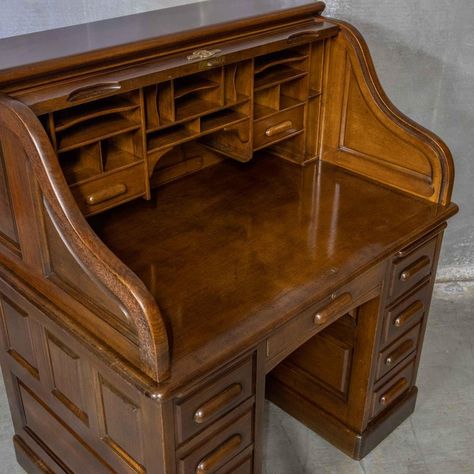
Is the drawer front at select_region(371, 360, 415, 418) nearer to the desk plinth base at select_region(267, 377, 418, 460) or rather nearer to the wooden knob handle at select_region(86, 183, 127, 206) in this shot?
the desk plinth base at select_region(267, 377, 418, 460)

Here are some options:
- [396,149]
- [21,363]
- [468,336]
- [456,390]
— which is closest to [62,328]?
[21,363]

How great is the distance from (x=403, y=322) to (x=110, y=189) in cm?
110

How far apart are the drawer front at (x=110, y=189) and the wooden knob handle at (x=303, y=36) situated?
62 centimetres

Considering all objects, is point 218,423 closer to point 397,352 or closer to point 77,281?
point 77,281

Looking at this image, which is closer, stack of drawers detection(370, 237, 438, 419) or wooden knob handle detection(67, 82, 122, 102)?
wooden knob handle detection(67, 82, 122, 102)

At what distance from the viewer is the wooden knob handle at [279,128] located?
2228mm

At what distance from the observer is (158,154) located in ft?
6.28

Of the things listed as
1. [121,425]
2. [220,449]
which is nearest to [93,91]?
[121,425]

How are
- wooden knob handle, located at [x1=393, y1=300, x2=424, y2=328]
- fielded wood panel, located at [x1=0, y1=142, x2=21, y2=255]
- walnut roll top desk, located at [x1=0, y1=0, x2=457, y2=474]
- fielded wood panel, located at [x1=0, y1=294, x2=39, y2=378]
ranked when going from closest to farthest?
walnut roll top desk, located at [x1=0, y1=0, x2=457, y2=474]
fielded wood panel, located at [x1=0, y1=142, x2=21, y2=255]
fielded wood panel, located at [x1=0, y1=294, x2=39, y2=378]
wooden knob handle, located at [x1=393, y1=300, x2=424, y2=328]

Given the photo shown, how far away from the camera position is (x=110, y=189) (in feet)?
6.02

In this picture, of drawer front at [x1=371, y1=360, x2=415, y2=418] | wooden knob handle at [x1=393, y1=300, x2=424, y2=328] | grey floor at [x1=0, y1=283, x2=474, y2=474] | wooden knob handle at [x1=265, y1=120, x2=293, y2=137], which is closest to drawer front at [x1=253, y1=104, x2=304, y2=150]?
wooden knob handle at [x1=265, y1=120, x2=293, y2=137]

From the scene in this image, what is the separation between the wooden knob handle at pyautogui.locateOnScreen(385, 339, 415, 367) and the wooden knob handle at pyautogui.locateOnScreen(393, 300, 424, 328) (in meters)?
0.12

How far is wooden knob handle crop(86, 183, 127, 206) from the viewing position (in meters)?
1.81

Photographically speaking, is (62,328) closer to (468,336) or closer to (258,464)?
(258,464)
